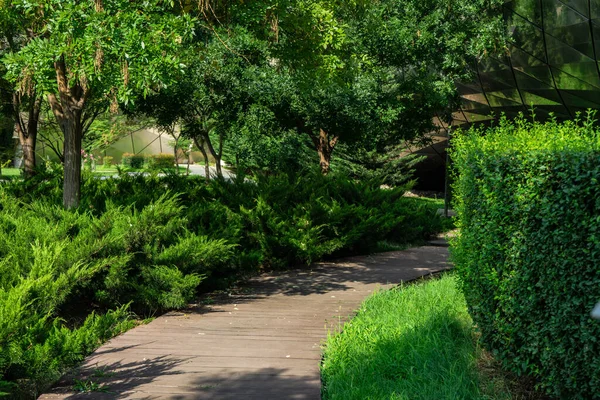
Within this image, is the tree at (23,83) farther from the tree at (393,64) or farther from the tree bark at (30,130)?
the tree at (393,64)

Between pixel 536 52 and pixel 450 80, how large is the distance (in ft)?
14.0

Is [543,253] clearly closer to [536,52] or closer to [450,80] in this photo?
[450,80]

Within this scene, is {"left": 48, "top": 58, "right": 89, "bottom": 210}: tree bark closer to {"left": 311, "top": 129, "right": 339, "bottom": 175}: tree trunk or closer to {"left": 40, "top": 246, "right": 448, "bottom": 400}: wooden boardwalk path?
{"left": 40, "top": 246, "right": 448, "bottom": 400}: wooden boardwalk path

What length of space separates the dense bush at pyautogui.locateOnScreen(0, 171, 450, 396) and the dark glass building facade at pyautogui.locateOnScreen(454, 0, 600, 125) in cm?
1094

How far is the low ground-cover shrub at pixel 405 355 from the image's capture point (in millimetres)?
5141

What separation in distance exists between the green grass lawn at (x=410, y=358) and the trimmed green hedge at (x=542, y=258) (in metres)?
0.32

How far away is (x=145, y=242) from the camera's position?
8.20 metres

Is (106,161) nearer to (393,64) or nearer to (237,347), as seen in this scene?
(393,64)

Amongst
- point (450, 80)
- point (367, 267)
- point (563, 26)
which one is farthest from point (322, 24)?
point (563, 26)

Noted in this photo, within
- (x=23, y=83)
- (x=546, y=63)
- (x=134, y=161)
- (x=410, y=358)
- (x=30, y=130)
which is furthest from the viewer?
(x=134, y=161)

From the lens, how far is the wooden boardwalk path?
16.9 feet

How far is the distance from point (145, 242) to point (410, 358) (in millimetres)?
3681

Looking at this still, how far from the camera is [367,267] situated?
11188mm

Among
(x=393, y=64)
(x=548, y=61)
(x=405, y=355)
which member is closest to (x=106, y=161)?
(x=393, y=64)
